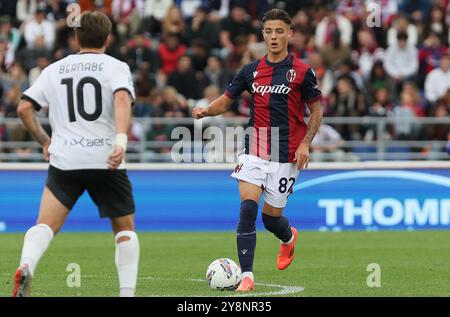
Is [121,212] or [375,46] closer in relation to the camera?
[121,212]

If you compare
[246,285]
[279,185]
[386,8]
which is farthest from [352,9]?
[246,285]

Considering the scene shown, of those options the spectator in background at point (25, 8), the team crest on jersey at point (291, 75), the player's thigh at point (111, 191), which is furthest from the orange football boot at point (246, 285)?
the spectator in background at point (25, 8)

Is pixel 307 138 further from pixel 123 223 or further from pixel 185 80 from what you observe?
pixel 185 80

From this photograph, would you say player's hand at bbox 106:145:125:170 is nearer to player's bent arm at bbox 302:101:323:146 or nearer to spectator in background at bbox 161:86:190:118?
player's bent arm at bbox 302:101:323:146

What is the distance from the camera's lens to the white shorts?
1145 centimetres

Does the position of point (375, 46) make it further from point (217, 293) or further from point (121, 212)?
point (121, 212)

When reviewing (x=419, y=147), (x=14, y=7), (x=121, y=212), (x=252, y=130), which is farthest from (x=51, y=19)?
(x=121, y=212)

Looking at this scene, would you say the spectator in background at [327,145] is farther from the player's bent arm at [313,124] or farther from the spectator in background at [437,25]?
the player's bent arm at [313,124]

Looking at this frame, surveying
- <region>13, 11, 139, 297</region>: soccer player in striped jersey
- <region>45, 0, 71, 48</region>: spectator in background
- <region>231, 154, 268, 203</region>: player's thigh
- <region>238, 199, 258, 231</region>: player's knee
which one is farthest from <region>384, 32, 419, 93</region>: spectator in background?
<region>13, 11, 139, 297</region>: soccer player in striped jersey

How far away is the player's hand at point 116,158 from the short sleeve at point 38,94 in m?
0.77

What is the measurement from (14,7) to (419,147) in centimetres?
877

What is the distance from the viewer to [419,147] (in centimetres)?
2125

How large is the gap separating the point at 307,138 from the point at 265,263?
3054mm

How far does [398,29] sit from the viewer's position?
2336 centimetres
